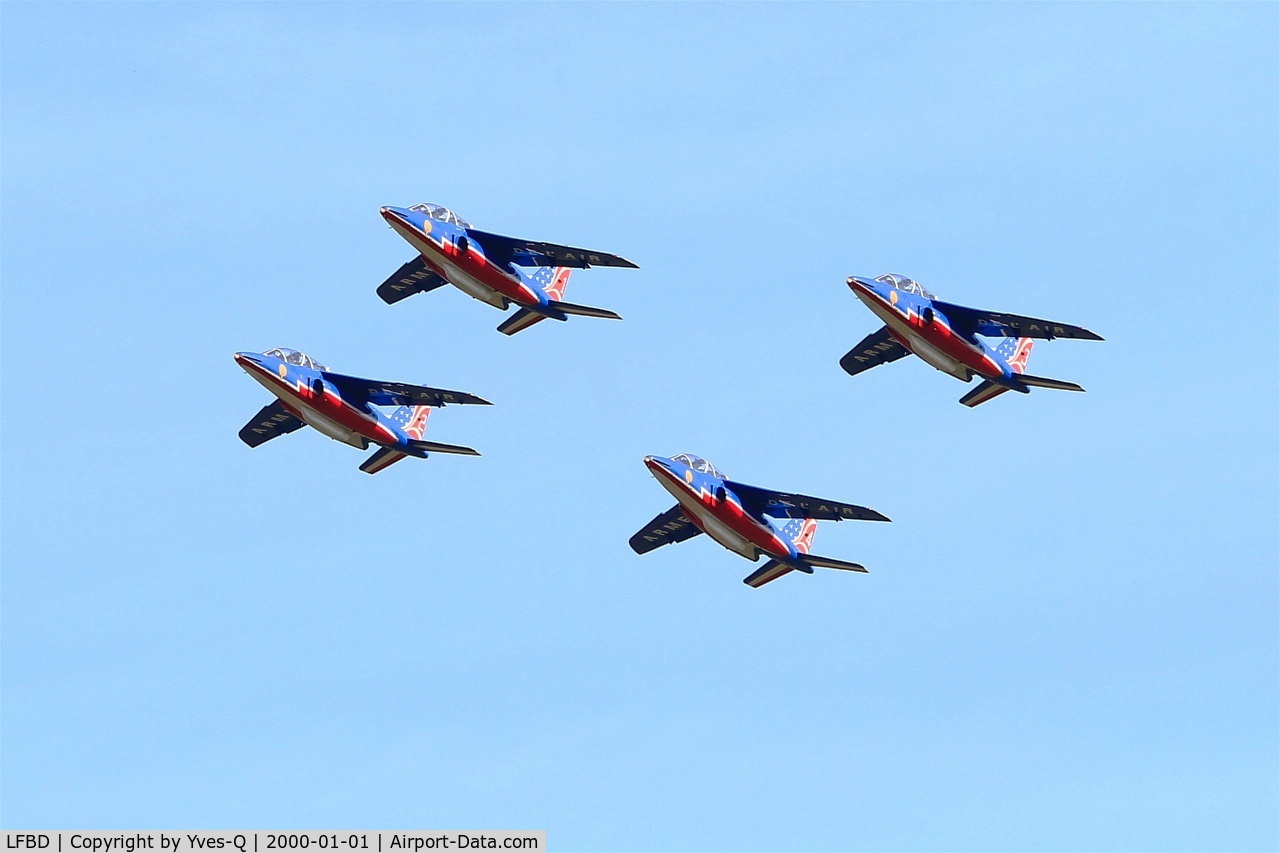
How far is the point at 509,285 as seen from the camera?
106m

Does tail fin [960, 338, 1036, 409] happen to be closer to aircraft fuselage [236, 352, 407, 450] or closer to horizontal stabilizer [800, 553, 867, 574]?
horizontal stabilizer [800, 553, 867, 574]

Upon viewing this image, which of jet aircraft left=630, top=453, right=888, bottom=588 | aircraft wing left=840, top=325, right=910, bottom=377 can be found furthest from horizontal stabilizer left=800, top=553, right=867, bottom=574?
aircraft wing left=840, top=325, right=910, bottom=377

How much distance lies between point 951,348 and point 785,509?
34.5 feet

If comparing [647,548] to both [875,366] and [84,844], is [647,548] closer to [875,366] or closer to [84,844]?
[875,366]

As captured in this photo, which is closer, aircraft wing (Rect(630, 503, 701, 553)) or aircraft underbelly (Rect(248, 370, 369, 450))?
aircraft underbelly (Rect(248, 370, 369, 450))

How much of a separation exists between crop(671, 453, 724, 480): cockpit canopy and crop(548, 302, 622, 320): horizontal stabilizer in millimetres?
8108

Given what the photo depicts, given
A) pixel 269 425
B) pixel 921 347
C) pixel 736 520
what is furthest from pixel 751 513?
pixel 269 425

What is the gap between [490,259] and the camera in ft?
348

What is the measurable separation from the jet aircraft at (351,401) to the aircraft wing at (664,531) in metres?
10.9

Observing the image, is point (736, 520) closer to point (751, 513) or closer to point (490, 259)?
point (751, 513)

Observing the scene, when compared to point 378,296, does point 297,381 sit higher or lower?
lower

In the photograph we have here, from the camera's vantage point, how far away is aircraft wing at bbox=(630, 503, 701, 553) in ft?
350

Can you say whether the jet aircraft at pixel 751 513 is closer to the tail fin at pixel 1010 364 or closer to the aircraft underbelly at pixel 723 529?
the aircraft underbelly at pixel 723 529

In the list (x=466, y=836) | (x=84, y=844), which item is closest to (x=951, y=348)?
(x=466, y=836)
